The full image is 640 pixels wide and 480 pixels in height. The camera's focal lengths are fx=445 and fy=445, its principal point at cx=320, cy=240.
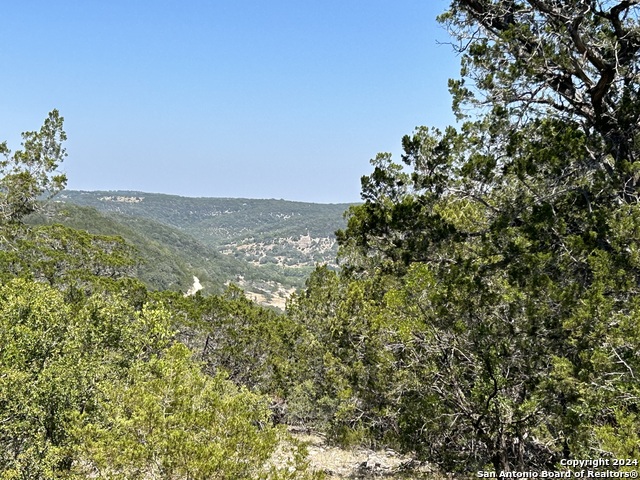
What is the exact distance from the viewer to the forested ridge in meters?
4.22

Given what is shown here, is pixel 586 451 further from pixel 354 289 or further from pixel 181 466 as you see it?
pixel 354 289

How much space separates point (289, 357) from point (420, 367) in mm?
12563

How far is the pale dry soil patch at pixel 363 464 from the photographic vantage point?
9258 mm

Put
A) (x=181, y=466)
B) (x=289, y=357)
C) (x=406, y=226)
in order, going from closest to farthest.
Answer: (x=181, y=466), (x=406, y=226), (x=289, y=357)

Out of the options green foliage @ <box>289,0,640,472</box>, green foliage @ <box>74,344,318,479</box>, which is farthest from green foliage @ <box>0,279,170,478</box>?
green foliage @ <box>289,0,640,472</box>

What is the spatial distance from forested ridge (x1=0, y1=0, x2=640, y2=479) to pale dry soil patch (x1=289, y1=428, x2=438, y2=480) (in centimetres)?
206

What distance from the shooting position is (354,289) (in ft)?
29.8

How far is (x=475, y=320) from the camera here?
219 inches

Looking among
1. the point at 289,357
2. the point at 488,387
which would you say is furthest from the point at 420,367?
the point at 289,357

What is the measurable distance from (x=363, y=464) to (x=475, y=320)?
797 cm

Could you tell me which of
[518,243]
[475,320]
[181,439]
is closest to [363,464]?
[475,320]

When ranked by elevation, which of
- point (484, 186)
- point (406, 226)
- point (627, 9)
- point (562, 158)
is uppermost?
point (627, 9)

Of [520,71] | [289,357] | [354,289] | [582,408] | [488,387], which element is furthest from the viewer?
[289,357]

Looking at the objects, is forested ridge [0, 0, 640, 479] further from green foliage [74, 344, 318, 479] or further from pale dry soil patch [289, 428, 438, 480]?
pale dry soil patch [289, 428, 438, 480]
